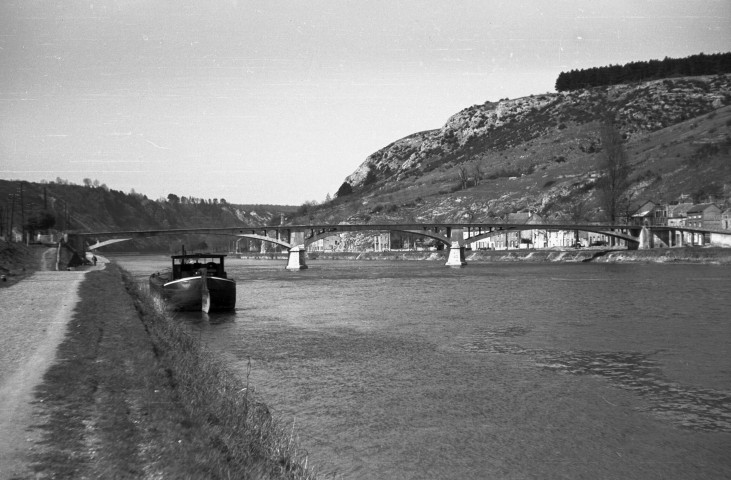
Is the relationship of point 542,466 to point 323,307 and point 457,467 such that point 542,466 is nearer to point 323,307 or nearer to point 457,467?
point 457,467

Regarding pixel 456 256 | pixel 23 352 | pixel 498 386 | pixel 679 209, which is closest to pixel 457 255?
pixel 456 256

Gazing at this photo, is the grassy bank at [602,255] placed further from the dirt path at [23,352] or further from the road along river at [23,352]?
the dirt path at [23,352]

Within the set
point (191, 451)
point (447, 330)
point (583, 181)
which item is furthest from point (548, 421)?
point (583, 181)

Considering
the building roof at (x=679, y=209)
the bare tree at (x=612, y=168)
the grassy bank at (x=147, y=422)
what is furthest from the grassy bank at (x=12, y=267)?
the building roof at (x=679, y=209)

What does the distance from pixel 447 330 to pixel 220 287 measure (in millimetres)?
17294

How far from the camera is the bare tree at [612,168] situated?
4889 inches

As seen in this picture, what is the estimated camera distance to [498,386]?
20.3 meters

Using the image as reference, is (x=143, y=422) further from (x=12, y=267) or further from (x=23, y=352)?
(x=12, y=267)

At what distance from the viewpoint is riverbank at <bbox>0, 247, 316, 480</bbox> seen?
8.85 meters

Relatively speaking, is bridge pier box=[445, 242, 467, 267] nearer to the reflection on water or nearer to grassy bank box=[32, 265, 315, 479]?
the reflection on water

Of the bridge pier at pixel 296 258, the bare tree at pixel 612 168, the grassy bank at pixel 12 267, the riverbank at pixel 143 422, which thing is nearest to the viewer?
the riverbank at pixel 143 422

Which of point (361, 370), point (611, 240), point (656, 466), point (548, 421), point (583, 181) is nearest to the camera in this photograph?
point (656, 466)

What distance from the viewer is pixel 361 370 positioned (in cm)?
2289

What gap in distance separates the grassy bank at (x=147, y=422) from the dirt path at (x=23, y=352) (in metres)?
0.24
